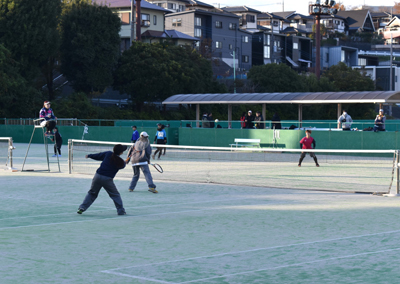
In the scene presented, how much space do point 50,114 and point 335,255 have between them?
53.7ft

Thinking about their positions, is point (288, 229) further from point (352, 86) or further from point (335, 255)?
point (352, 86)

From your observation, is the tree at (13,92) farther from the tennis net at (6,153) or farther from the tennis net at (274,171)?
the tennis net at (274,171)

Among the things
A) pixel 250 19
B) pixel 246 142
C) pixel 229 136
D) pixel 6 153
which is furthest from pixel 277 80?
pixel 6 153

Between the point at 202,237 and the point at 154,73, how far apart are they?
157 feet

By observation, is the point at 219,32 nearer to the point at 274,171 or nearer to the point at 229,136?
the point at 229,136

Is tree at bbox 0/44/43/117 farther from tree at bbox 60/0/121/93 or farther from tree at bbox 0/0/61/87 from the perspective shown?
tree at bbox 60/0/121/93

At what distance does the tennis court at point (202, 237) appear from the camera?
24.1 feet

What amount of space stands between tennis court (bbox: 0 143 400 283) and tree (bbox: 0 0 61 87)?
36.9 meters

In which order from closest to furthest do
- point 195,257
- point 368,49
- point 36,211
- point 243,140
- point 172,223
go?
1. point 195,257
2. point 172,223
3. point 36,211
4. point 243,140
5. point 368,49

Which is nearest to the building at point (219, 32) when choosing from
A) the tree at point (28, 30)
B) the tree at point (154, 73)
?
the tree at point (154, 73)

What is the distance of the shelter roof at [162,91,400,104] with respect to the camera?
34.9 meters

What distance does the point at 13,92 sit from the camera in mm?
48188

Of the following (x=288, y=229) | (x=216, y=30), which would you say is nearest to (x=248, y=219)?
(x=288, y=229)

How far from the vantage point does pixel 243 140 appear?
34000 mm
